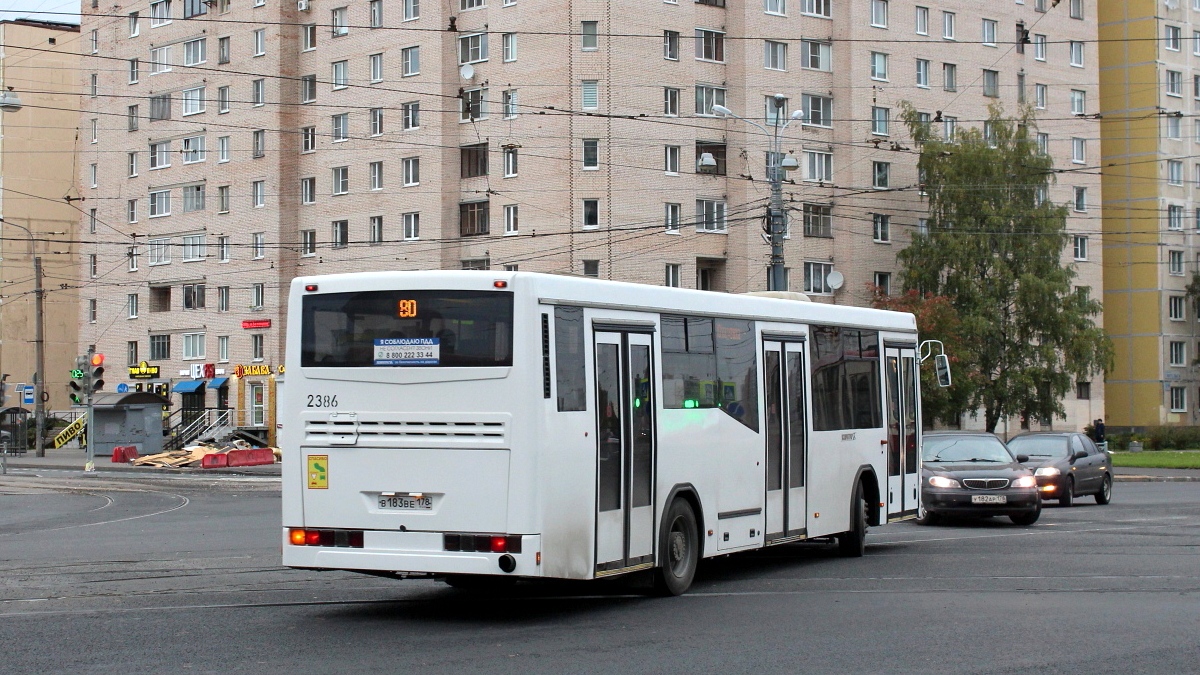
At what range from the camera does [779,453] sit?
14.9m

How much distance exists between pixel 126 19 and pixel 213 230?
12215mm

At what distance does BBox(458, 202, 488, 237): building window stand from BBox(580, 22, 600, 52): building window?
7.61 metres

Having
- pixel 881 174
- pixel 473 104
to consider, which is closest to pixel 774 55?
pixel 881 174

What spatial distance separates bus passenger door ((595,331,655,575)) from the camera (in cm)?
1195

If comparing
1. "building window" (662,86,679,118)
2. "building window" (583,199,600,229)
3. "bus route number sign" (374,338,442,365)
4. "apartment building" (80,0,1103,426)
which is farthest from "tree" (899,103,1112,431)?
"bus route number sign" (374,338,442,365)

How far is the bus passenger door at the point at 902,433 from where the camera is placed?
17781 mm

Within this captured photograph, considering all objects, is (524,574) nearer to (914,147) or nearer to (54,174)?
(914,147)

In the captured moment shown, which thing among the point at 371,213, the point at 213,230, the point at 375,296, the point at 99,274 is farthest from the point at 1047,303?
the point at 375,296

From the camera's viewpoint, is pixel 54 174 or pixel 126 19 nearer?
pixel 126 19

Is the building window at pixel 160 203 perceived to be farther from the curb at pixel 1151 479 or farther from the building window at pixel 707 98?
the curb at pixel 1151 479

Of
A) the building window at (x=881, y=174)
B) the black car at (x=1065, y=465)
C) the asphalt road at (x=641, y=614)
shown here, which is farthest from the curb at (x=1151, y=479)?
the building window at (x=881, y=174)

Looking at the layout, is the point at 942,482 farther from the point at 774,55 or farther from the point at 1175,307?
the point at 1175,307

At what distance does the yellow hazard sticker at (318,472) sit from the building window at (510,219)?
157ft

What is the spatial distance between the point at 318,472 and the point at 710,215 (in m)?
48.8
